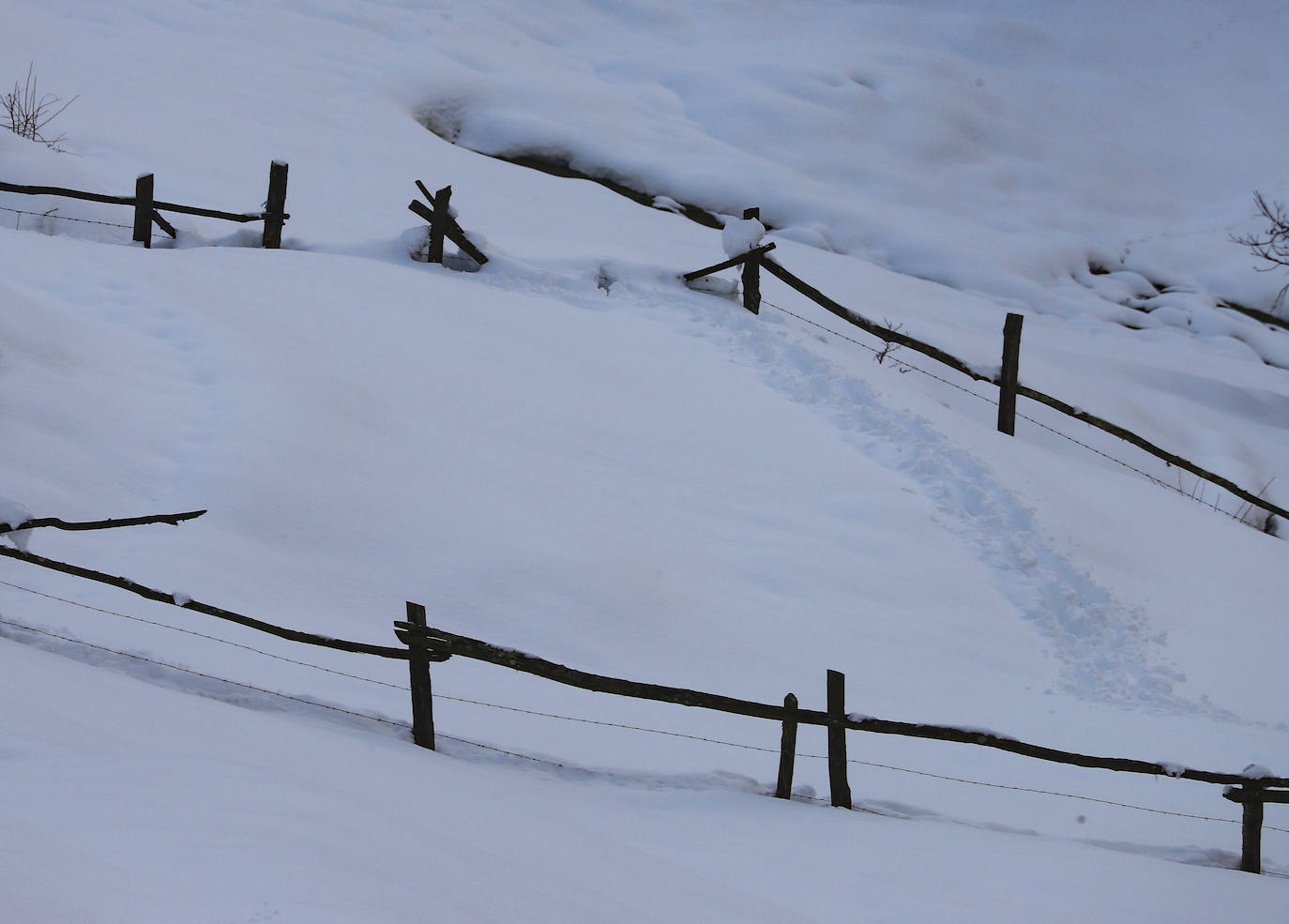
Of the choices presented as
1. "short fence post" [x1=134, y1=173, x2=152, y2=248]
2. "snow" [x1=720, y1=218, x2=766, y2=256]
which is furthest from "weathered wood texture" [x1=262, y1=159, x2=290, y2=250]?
"snow" [x1=720, y1=218, x2=766, y2=256]

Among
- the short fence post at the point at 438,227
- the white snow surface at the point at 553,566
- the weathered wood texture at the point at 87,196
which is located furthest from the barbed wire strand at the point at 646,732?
the short fence post at the point at 438,227

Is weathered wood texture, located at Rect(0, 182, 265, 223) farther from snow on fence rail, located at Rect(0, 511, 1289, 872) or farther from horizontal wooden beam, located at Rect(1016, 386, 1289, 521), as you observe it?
horizontal wooden beam, located at Rect(1016, 386, 1289, 521)

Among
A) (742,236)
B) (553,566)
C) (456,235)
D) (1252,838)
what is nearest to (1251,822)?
(1252,838)

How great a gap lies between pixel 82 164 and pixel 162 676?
1111 cm

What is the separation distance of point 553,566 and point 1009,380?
247 inches

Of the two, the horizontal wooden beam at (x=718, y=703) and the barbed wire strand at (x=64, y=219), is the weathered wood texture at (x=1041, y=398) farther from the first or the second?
the barbed wire strand at (x=64, y=219)

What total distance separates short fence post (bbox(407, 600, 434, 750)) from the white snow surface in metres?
0.16

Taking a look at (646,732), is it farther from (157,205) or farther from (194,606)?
(157,205)

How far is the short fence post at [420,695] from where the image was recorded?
5.20 metres

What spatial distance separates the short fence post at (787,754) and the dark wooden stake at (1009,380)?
6.80 meters

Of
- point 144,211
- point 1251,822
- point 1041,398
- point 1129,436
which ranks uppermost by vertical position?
point 144,211

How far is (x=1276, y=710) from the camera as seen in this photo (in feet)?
24.5

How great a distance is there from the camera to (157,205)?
38.5 feet

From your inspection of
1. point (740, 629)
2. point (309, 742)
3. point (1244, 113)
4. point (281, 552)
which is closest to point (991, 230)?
point (1244, 113)
